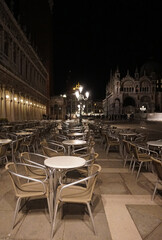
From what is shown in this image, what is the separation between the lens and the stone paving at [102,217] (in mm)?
2582

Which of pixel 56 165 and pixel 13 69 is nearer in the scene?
pixel 56 165

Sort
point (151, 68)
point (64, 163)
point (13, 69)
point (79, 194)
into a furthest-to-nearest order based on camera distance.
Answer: point (151, 68)
point (13, 69)
point (64, 163)
point (79, 194)

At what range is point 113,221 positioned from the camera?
2.91 m

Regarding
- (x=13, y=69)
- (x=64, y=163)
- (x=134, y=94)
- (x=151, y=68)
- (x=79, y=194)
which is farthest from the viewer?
(x=151, y=68)

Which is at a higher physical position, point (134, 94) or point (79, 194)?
point (134, 94)

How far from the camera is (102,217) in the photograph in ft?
→ 9.91

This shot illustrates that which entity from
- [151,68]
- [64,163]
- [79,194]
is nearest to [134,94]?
[151,68]

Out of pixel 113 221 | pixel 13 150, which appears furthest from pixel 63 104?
pixel 113 221

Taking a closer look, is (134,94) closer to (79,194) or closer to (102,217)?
(102,217)

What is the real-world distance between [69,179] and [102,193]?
1063 mm

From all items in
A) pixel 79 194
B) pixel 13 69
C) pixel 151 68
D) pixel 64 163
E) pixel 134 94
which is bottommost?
pixel 79 194

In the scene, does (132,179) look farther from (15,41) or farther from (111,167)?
(15,41)

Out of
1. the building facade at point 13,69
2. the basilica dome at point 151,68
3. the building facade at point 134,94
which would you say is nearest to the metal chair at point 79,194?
the building facade at point 13,69

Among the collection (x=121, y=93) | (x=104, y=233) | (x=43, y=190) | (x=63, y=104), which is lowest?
(x=104, y=233)
